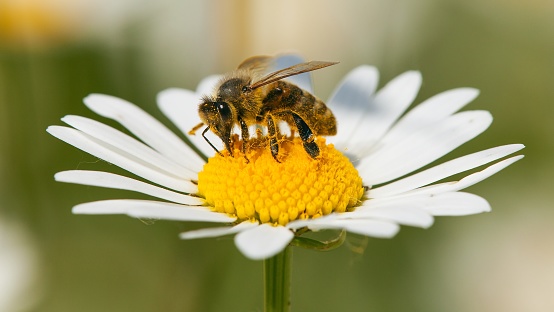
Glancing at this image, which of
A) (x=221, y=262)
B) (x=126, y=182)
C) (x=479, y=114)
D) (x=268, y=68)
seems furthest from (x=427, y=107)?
(x=221, y=262)

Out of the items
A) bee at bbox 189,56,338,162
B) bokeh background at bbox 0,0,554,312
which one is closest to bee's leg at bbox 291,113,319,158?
bee at bbox 189,56,338,162

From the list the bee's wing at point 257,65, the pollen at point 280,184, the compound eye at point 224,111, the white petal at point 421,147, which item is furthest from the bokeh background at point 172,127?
the compound eye at point 224,111

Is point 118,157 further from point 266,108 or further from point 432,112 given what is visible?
point 432,112

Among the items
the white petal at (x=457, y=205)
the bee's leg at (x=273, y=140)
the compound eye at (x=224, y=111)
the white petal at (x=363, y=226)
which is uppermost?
→ the compound eye at (x=224, y=111)

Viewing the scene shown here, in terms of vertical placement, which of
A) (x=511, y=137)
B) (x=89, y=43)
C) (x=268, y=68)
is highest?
(x=89, y=43)

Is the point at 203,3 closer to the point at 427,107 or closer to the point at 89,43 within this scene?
the point at 89,43

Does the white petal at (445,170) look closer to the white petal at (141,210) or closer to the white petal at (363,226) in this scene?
the white petal at (363,226)

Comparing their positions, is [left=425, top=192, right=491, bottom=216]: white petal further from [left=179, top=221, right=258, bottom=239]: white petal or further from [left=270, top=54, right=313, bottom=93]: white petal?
[left=270, top=54, right=313, bottom=93]: white petal
